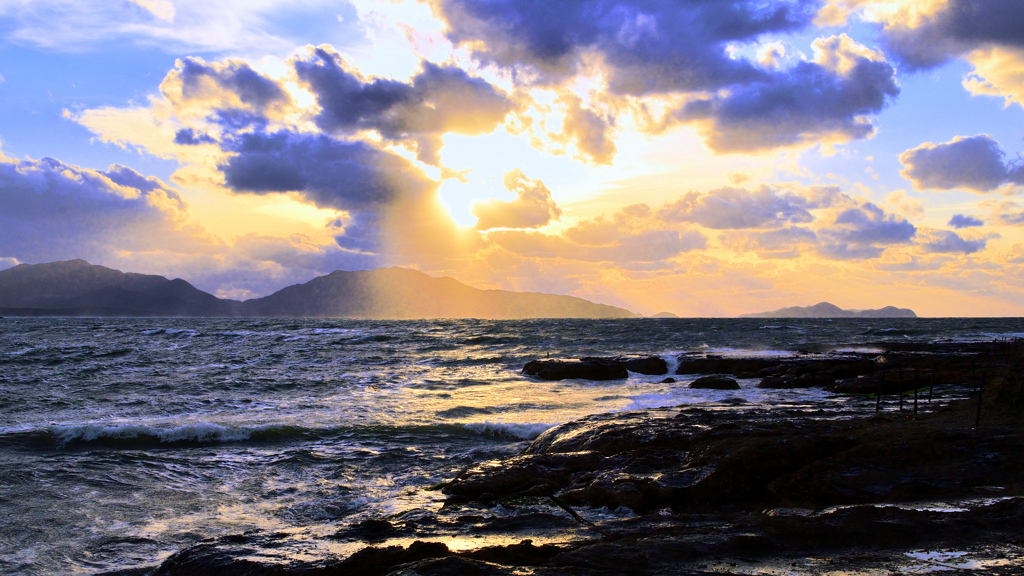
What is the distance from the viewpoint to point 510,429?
14875mm

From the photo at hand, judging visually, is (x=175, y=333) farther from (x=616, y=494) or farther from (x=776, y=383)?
(x=616, y=494)

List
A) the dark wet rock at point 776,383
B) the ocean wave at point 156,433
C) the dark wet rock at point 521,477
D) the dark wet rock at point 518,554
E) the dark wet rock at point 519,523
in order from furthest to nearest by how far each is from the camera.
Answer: the dark wet rock at point 776,383 < the ocean wave at point 156,433 < the dark wet rock at point 521,477 < the dark wet rock at point 519,523 < the dark wet rock at point 518,554

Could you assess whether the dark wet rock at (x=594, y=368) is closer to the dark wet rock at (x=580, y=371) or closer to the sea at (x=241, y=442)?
the dark wet rock at (x=580, y=371)

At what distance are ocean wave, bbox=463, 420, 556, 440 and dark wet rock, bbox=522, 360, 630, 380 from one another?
1210 cm

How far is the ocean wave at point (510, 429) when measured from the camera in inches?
573

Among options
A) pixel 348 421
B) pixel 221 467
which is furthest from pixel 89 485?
pixel 348 421

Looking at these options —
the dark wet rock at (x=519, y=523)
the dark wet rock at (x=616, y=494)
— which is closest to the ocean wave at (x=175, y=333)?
the dark wet rock at (x=519, y=523)

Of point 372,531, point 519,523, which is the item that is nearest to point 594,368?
point 519,523

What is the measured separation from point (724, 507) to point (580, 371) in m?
20.4

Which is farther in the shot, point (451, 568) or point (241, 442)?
point (241, 442)

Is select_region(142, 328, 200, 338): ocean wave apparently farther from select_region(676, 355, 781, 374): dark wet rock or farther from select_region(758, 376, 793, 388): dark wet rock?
select_region(758, 376, 793, 388): dark wet rock

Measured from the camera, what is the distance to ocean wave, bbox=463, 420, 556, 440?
1455 cm

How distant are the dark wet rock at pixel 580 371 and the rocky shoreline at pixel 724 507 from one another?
52.3 ft

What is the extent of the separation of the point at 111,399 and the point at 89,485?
12.6m
